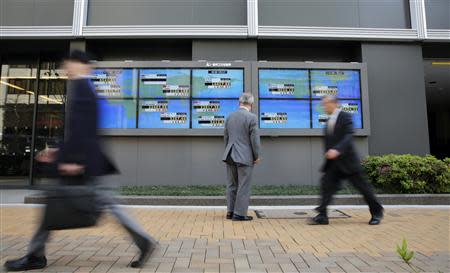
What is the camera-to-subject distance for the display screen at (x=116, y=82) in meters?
9.48

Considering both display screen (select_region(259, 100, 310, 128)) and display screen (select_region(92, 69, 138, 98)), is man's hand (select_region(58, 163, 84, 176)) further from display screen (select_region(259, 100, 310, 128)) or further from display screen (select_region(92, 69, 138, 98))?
display screen (select_region(259, 100, 310, 128))

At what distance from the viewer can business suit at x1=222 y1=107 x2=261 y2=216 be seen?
5.89 metres

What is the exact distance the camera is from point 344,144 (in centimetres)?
543

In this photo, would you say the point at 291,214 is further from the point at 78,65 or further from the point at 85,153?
the point at 78,65

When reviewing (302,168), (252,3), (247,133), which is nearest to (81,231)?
(247,133)

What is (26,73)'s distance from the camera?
11.4 metres

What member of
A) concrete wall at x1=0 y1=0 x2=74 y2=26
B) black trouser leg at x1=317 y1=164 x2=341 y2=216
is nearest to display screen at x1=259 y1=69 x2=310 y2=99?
black trouser leg at x1=317 y1=164 x2=341 y2=216

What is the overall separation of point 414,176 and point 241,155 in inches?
158

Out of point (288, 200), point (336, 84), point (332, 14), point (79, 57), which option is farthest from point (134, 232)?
point (332, 14)

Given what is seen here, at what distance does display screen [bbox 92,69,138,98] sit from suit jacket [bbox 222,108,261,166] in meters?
4.21

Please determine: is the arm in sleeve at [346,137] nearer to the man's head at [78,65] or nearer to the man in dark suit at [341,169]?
the man in dark suit at [341,169]

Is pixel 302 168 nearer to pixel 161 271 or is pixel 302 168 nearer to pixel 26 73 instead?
pixel 161 271

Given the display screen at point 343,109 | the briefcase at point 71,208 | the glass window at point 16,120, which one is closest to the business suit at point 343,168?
the briefcase at point 71,208

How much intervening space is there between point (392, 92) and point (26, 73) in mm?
10297
